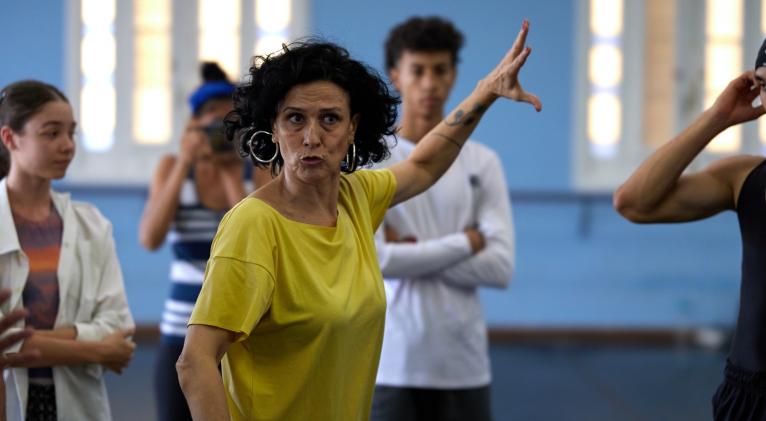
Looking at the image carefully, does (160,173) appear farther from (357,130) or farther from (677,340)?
(677,340)

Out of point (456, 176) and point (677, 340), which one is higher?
point (456, 176)

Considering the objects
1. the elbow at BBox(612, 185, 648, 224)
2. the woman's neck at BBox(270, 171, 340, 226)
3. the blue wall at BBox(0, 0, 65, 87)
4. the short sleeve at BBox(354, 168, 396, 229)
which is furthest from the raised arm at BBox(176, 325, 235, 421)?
the blue wall at BBox(0, 0, 65, 87)

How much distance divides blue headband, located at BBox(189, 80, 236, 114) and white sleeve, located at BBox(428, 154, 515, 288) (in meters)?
0.89

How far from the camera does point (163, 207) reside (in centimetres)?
331

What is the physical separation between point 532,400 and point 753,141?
275 cm

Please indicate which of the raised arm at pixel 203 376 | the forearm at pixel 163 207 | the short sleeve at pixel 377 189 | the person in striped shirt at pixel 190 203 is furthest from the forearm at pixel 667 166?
the forearm at pixel 163 207

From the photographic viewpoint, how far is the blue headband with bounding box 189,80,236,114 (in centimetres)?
343

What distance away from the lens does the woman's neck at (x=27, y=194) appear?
2.54m

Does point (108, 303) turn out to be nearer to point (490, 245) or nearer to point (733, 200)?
point (490, 245)

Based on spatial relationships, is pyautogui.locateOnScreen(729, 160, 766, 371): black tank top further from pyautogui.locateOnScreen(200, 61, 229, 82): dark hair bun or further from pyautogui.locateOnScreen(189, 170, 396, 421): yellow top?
pyautogui.locateOnScreen(200, 61, 229, 82): dark hair bun

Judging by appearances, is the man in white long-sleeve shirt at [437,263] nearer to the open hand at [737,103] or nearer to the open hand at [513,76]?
the open hand at [513,76]

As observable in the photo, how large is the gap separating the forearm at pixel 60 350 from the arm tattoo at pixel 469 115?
99 cm

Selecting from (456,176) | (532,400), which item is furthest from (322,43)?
(532,400)

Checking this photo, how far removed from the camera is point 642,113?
720 cm
